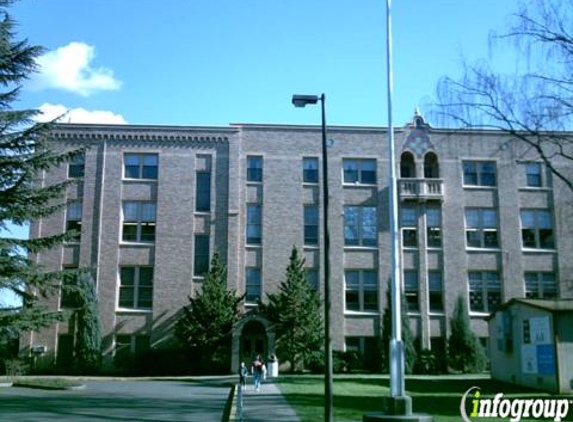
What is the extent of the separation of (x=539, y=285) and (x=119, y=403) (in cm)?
3182

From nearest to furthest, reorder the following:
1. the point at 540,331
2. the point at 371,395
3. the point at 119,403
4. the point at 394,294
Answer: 1. the point at 394,294
2. the point at 119,403
3. the point at 371,395
4. the point at 540,331

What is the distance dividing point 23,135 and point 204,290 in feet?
55.5

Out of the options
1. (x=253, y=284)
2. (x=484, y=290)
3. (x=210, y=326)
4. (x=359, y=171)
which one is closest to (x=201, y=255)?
(x=253, y=284)

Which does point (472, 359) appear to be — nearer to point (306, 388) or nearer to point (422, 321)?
point (422, 321)

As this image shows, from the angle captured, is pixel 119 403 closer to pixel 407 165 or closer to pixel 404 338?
pixel 404 338

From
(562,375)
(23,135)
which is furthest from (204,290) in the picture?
(562,375)

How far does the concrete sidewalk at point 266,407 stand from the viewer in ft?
57.5

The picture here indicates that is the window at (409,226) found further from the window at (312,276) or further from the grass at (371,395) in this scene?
the grass at (371,395)

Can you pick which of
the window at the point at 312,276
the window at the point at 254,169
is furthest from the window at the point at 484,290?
the window at the point at 254,169

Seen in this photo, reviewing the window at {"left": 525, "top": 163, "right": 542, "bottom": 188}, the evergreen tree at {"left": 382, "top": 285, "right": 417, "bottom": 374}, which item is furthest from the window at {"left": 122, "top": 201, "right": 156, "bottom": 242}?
the window at {"left": 525, "top": 163, "right": 542, "bottom": 188}

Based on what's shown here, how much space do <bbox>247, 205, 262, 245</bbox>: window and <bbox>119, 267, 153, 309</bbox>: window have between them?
683 cm

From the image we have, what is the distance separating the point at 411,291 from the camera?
44.0 metres

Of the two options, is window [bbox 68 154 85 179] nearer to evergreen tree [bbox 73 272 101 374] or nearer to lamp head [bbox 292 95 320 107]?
evergreen tree [bbox 73 272 101 374]

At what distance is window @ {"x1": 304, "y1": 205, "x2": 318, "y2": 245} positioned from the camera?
44.2 meters
